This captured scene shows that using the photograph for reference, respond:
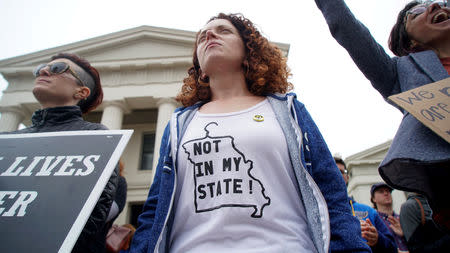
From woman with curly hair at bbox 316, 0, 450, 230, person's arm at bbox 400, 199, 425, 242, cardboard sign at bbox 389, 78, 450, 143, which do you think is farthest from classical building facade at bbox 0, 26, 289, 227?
cardboard sign at bbox 389, 78, 450, 143

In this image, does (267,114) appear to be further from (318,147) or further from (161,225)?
(161,225)

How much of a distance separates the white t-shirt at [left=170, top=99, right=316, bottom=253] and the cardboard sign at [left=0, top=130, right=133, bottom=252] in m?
0.42

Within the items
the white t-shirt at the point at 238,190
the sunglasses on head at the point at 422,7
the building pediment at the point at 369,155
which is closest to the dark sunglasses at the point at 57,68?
the white t-shirt at the point at 238,190

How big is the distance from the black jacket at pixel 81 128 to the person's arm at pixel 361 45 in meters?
1.65

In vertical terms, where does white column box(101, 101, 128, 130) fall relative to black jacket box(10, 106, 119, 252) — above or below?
above

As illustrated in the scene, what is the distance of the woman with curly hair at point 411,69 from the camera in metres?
1.37

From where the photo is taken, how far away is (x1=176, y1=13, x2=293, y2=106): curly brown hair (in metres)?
2.21

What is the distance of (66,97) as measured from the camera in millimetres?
2635

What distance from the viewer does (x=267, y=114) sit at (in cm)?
187

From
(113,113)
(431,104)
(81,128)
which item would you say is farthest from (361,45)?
(113,113)

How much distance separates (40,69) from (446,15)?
2.97 m

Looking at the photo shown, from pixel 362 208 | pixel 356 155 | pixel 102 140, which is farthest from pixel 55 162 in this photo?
pixel 356 155

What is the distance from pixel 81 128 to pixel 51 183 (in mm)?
891

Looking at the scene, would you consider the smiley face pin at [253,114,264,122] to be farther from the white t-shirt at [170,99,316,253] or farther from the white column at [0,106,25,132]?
the white column at [0,106,25,132]
